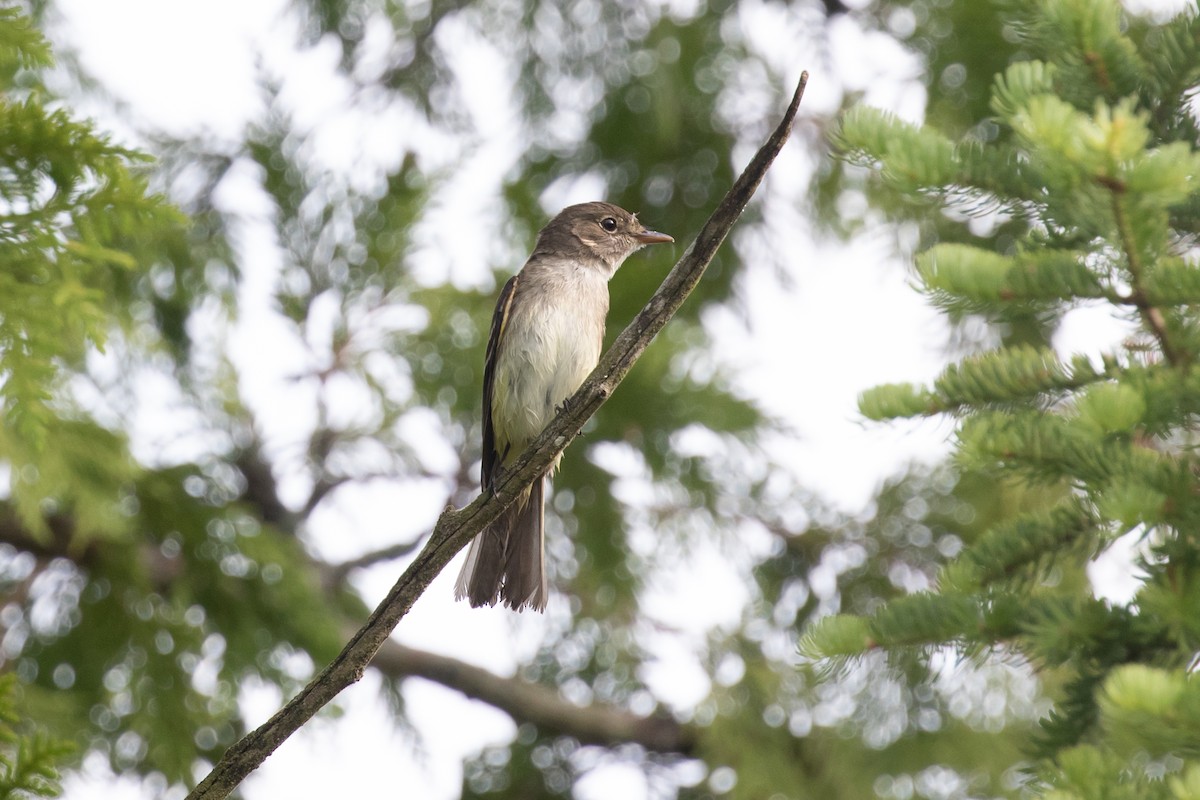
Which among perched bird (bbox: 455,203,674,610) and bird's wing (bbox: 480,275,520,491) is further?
bird's wing (bbox: 480,275,520,491)

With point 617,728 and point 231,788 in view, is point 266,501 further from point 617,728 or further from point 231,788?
point 231,788

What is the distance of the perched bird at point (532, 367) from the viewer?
16.4ft

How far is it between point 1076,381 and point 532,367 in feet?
9.78

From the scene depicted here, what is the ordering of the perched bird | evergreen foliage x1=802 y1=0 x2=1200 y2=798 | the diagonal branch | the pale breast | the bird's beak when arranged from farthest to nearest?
the bird's beak < the pale breast < the perched bird < the diagonal branch < evergreen foliage x1=802 y1=0 x2=1200 y2=798

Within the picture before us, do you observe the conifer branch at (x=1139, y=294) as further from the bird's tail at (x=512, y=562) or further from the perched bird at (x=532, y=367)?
the perched bird at (x=532, y=367)

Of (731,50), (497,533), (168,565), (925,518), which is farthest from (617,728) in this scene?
(731,50)

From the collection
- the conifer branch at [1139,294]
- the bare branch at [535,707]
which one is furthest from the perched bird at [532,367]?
the conifer branch at [1139,294]

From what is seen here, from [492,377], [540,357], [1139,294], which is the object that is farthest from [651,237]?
[1139,294]

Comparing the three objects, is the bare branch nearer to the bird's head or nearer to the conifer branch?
the bird's head

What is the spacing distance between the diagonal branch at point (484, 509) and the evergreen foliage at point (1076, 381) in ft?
1.06

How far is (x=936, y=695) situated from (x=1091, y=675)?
2919 millimetres

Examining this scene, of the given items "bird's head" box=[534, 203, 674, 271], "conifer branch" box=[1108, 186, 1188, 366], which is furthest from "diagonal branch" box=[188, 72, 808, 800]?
"bird's head" box=[534, 203, 674, 271]

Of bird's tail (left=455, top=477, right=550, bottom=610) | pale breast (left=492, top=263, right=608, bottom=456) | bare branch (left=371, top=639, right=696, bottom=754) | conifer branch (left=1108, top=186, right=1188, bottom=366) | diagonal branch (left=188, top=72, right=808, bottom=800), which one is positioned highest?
conifer branch (left=1108, top=186, right=1188, bottom=366)

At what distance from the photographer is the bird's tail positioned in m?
4.70
